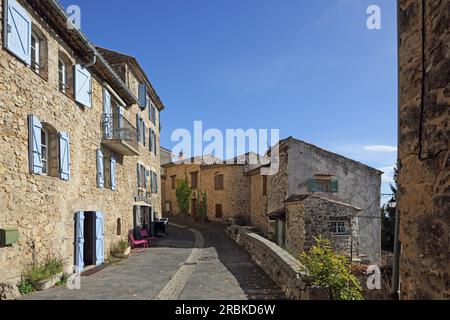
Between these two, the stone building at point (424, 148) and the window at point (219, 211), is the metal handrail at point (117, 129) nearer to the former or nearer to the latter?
the stone building at point (424, 148)

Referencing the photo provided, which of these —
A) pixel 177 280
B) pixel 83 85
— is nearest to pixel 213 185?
pixel 83 85

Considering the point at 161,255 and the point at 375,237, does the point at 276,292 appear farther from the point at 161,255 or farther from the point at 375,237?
the point at 375,237

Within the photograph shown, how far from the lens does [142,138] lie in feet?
64.5

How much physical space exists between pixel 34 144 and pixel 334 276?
6347 millimetres

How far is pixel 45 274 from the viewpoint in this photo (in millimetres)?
8141

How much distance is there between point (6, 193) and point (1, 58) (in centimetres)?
247

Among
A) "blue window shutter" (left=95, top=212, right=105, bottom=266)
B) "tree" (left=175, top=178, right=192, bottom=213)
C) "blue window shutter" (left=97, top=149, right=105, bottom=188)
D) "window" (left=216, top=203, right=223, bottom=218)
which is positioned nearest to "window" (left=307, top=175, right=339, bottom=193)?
"blue window shutter" (left=97, top=149, right=105, bottom=188)

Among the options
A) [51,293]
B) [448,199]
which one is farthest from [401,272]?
[51,293]

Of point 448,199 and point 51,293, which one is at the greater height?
point 448,199

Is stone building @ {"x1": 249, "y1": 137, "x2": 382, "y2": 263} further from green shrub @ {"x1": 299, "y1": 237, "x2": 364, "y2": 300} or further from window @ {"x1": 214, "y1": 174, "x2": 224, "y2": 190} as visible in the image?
window @ {"x1": 214, "y1": 174, "x2": 224, "y2": 190}

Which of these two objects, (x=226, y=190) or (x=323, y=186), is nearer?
(x=323, y=186)

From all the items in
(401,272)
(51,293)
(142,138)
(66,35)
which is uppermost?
(66,35)

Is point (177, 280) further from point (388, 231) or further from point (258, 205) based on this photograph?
point (388, 231)

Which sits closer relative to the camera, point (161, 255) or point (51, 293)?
point (51, 293)
